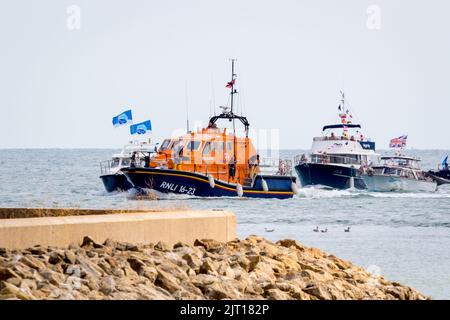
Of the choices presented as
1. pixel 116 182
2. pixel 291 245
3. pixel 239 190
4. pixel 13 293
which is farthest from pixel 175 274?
pixel 116 182

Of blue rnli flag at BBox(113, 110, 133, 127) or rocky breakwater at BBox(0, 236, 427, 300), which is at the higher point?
blue rnli flag at BBox(113, 110, 133, 127)

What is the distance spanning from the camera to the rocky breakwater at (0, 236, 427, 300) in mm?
9859

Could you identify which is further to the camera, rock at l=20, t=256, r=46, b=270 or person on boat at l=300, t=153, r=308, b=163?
person on boat at l=300, t=153, r=308, b=163

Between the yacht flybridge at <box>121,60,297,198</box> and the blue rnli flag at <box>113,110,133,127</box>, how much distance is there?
205 inches

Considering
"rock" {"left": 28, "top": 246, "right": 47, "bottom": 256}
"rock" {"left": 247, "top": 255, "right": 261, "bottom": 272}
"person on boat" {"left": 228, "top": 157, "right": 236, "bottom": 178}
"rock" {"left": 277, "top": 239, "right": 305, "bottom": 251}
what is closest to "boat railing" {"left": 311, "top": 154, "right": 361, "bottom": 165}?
"person on boat" {"left": 228, "top": 157, "right": 236, "bottom": 178}

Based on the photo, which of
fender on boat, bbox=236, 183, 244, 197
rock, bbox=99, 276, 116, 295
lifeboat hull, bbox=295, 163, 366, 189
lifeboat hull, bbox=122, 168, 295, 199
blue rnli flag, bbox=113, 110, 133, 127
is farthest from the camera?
lifeboat hull, bbox=295, 163, 366, 189

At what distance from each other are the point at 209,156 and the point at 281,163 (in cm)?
487

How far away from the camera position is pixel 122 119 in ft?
164

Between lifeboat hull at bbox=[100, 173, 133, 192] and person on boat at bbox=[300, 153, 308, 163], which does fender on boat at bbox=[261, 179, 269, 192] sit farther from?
person on boat at bbox=[300, 153, 308, 163]

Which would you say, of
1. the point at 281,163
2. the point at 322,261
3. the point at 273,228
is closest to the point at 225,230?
the point at 322,261
